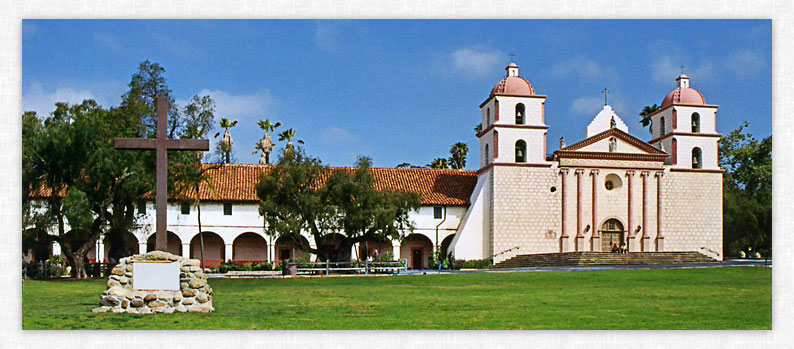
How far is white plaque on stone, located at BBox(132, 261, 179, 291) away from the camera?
12.3m

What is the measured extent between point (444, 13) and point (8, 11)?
6.28 m

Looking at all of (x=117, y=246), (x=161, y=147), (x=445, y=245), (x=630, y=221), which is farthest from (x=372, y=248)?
(x=161, y=147)

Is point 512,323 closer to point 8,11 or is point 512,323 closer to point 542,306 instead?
point 542,306

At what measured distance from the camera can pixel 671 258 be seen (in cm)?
3588

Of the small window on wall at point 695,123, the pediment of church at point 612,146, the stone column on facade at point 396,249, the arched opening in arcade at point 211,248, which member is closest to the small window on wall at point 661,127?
the pediment of church at point 612,146

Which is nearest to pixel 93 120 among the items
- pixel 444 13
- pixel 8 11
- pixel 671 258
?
pixel 8 11

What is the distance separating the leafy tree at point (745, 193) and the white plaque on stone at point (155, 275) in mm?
15980

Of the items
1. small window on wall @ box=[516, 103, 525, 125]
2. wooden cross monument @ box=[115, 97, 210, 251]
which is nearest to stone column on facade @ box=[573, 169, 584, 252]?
small window on wall @ box=[516, 103, 525, 125]

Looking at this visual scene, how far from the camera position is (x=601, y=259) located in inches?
1375

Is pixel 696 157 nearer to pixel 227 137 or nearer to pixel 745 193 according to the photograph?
pixel 745 193

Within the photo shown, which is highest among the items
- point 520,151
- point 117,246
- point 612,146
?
point 612,146

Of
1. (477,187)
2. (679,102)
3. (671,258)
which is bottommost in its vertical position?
(671,258)

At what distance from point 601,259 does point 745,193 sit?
6.34 metres

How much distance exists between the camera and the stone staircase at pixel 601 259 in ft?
114
